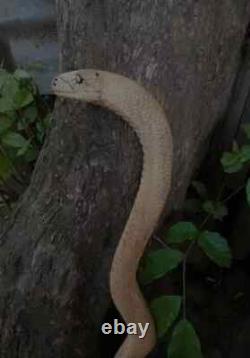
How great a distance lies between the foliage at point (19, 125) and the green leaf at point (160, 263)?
434mm

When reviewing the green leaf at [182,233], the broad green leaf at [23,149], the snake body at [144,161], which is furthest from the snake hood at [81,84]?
the broad green leaf at [23,149]

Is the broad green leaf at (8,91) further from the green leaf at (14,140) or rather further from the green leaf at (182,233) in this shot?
the green leaf at (182,233)

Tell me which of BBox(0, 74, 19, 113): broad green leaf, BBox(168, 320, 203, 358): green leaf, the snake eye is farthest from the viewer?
BBox(0, 74, 19, 113): broad green leaf

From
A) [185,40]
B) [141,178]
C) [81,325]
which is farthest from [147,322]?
[185,40]

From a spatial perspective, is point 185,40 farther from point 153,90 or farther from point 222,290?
point 222,290

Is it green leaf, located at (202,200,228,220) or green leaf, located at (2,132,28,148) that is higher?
green leaf, located at (2,132,28,148)

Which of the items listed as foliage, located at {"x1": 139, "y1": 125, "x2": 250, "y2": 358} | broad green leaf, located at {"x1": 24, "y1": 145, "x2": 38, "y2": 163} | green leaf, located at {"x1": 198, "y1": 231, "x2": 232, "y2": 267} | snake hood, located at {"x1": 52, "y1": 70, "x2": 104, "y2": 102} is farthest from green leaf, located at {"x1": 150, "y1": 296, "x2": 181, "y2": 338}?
broad green leaf, located at {"x1": 24, "y1": 145, "x2": 38, "y2": 163}

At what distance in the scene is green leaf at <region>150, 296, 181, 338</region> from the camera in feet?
3.10

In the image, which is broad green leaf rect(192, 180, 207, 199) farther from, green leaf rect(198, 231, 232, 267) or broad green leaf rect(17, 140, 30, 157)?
broad green leaf rect(17, 140, 30, 157)

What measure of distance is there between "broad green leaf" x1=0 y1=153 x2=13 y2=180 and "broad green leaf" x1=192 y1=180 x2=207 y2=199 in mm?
476

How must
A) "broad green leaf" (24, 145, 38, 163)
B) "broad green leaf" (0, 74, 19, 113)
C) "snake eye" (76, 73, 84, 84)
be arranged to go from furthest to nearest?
"broad green leaf" (24, 145, 38, 163) → "broad green leaf" (0, 74, 19, 113) → "snake eye" (76, 73, 84, 84)

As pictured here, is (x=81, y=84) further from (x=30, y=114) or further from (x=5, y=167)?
(x=5, y=167)

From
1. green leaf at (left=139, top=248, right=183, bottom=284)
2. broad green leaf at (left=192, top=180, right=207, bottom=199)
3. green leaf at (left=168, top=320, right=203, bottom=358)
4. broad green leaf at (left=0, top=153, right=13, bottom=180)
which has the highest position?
green leaf at (left=139, top=248, right=183, bottom=284)

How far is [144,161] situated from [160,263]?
7.4 inches
